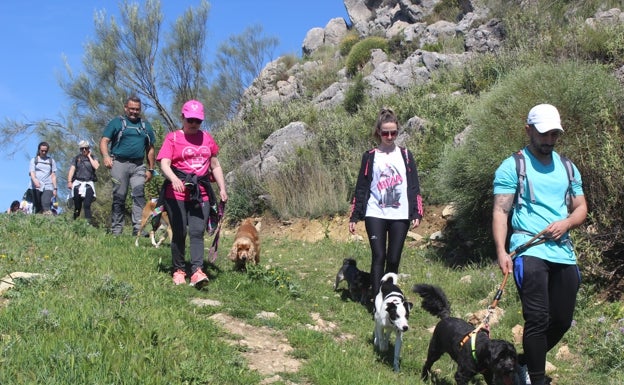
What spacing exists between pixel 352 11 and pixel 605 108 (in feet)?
112

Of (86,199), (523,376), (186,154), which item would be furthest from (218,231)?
(86,199)

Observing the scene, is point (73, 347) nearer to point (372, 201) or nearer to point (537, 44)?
point (372, 201)

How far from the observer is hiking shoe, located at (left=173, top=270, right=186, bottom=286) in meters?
6.12

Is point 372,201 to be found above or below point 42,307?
above

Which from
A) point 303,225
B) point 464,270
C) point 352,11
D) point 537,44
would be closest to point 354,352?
point 464,270

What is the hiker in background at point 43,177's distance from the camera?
12836 mm

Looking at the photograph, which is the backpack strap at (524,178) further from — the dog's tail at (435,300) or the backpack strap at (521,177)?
the dog's tail at (435,300)

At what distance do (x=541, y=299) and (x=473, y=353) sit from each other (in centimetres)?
59

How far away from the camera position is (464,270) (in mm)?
8180

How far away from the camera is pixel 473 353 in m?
3.98

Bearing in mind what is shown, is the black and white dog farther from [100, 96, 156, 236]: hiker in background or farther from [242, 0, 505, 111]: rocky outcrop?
[242, 0, 505, 111]: rocky outcrop

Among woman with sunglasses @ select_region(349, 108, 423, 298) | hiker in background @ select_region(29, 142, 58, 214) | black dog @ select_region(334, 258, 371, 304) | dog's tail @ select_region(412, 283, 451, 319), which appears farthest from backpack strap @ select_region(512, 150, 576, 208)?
hiker in background @ select_region(29, 142, 58, 214)

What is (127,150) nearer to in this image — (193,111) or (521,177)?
(193,111)

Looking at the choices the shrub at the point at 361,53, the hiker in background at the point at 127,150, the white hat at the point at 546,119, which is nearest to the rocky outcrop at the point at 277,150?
the hiker in background at the point at 127,150
